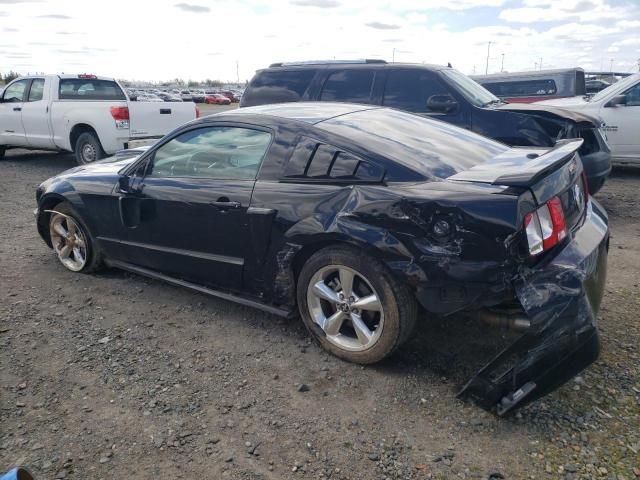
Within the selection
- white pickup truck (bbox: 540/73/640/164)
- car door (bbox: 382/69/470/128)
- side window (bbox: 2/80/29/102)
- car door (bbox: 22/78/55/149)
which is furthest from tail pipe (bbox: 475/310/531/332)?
side window (bbox: 2/80/29/102)

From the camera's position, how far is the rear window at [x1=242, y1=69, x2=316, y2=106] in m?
7.18

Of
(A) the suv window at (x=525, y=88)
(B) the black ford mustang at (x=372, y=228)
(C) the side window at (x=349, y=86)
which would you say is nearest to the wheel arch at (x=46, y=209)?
(B) the black ford mustang at (x=372, y=228)

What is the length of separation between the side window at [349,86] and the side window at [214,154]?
3.53m

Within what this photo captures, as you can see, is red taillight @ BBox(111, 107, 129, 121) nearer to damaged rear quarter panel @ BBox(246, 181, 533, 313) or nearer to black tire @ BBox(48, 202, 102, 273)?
black tire @ BBox(48, 202, 102, 273)

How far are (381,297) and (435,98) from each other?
4.20 meters

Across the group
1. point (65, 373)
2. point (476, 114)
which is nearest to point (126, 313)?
point (65, 373)

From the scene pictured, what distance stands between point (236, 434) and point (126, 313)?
1.72m

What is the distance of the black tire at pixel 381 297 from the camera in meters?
2.84

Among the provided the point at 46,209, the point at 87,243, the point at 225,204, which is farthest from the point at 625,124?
the point at 46,209

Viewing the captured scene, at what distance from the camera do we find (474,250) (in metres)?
2.56

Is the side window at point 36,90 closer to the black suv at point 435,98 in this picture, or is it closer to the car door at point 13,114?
the car door at point 13,114

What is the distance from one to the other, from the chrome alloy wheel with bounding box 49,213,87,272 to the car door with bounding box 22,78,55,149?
242 inches

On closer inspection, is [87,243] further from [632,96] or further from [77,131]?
[632,96]

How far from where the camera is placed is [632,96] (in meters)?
7.96
